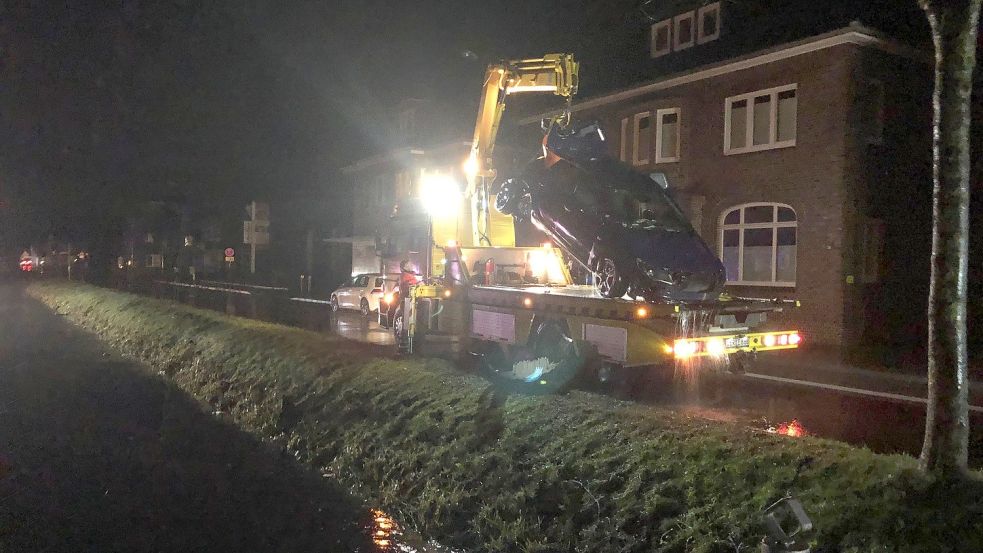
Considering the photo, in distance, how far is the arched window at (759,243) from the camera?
1897cm

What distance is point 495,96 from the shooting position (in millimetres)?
13453

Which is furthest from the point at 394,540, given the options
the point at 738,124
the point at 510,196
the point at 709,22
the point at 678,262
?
the point at 709,22

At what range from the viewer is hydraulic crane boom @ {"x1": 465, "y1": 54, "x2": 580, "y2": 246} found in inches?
515

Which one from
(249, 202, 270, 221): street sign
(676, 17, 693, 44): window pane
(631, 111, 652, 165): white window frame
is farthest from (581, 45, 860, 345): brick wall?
(249, 202, 270, 221): street sign

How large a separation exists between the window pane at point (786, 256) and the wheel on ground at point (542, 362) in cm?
985

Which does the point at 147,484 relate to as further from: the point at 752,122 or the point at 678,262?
the point at 752,122

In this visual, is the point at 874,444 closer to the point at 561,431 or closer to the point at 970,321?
the point at 561,431

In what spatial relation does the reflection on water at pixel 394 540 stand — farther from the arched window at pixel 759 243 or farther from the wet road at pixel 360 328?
the arched window at pixel 759 243

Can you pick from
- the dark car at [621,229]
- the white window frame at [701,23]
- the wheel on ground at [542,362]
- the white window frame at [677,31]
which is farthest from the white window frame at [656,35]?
the wheel on ground at [542,362]

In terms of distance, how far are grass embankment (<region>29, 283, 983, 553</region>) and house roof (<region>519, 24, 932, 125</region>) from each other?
1064 centimetres

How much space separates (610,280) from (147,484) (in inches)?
231

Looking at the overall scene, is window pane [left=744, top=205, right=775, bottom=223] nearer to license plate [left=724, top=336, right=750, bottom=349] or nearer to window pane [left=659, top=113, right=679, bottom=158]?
window pane [left=659, top=113, right=679, bottom=158]

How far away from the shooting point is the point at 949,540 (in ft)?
14.0

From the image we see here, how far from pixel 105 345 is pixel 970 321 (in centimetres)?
1978
